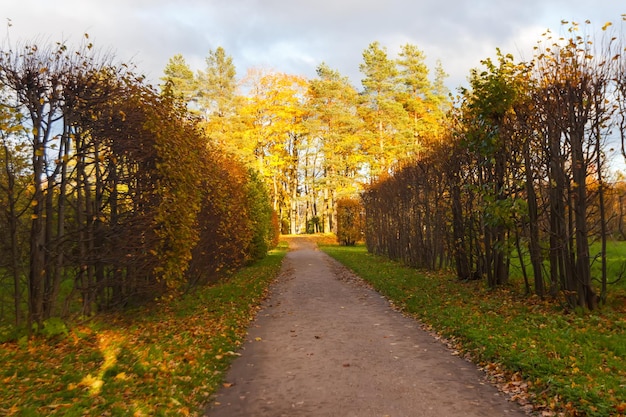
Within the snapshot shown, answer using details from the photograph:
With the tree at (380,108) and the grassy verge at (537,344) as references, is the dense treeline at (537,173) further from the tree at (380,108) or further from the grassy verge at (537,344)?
the tree at (380,108)

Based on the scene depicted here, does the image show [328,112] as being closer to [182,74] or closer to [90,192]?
[182,74]

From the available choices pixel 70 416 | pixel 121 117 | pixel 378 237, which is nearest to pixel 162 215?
pixel 121 117

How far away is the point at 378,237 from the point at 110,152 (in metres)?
20.6

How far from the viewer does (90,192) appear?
7.95m

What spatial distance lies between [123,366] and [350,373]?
286 centimetres

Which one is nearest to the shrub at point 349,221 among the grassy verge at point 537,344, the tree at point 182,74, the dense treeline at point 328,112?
the dense treeline at point 328,112

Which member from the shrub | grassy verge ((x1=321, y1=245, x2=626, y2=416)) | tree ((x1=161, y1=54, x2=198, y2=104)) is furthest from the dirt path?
tree ((x1=161, y1=54, x2=198, y2=104))

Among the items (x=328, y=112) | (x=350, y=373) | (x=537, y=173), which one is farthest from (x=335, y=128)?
(x=350, y=373)

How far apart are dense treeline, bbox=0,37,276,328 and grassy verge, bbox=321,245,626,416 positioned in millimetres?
5417

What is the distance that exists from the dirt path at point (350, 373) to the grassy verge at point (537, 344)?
355 millimetres

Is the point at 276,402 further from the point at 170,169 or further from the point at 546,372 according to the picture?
the point at 170,169

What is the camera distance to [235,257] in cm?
1583

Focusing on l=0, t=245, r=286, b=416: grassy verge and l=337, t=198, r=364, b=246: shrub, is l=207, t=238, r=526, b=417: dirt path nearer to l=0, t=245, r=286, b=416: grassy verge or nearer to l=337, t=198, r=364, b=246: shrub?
l=0, t=245, r=286, b=416: grassy verge

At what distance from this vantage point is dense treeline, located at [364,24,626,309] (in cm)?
844
